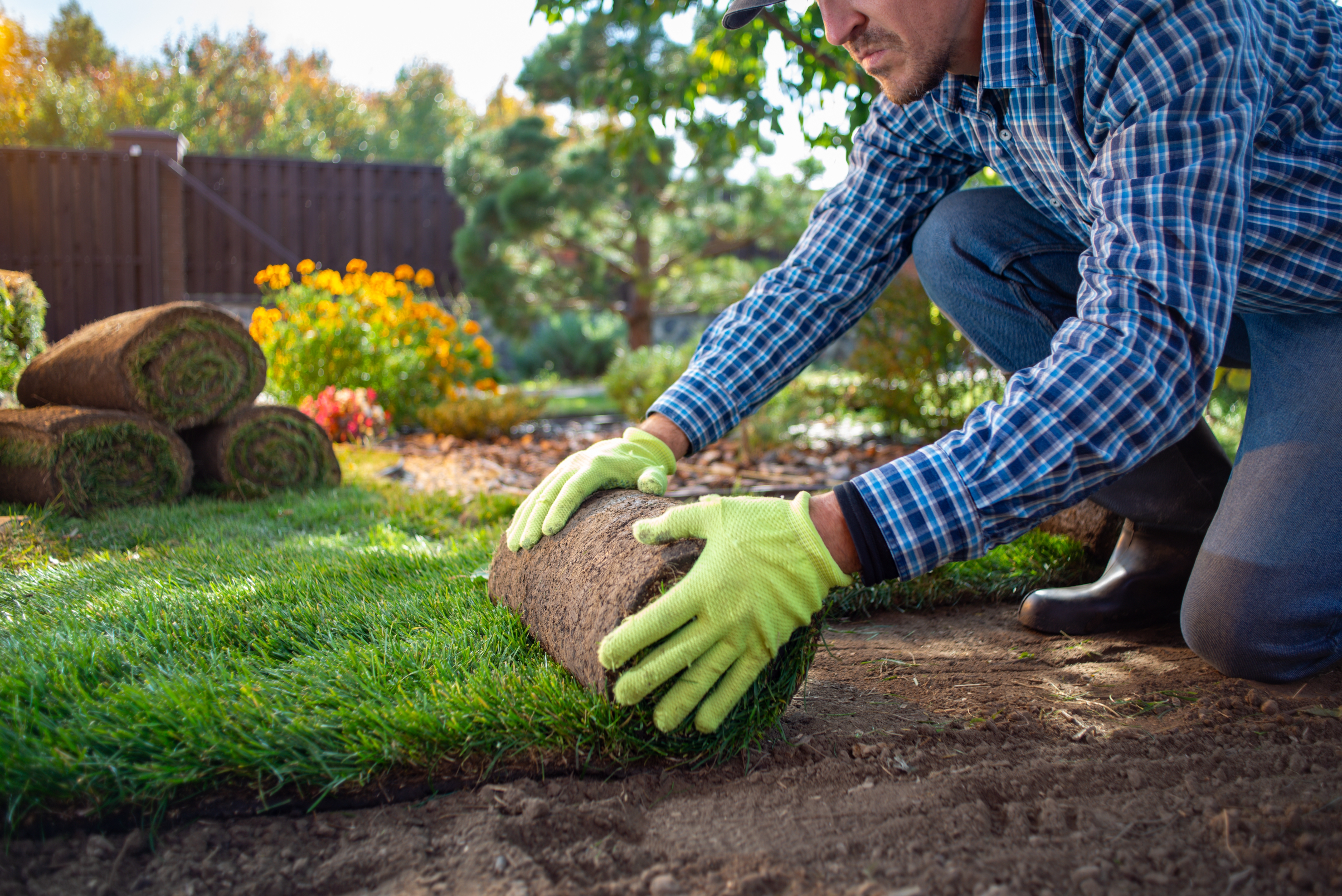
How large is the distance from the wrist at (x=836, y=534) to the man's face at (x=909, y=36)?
0.92 m

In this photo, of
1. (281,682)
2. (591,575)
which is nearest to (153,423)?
(281,682)

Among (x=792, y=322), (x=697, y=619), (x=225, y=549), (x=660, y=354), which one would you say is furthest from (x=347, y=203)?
(x=697, y=619)

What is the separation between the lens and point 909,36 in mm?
1582

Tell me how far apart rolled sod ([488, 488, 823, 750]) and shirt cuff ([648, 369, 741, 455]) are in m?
0.27

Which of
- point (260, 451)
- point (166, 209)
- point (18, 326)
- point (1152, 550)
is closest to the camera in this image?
point (1152, 550)

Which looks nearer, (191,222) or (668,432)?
(668,432)

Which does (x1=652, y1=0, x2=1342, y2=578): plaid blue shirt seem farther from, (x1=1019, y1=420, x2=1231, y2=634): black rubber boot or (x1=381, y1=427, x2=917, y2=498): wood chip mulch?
(x1=381, y1=427, x2=917, y2=498): wood chip mulch

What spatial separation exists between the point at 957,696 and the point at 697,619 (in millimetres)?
656

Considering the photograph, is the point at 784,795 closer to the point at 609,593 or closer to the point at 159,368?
the point at 609,593

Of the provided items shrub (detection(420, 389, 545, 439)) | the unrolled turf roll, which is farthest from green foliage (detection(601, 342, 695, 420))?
the unrolled turf roll

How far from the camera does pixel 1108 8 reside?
1340 mm

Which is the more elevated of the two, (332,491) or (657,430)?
(657,430)

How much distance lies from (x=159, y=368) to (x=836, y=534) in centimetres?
283

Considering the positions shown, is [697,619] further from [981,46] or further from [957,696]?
[981,46]
